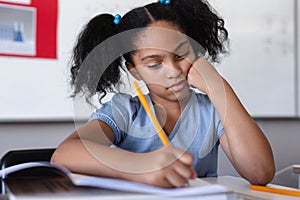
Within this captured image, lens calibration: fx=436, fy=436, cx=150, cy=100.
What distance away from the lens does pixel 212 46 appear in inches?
37.2

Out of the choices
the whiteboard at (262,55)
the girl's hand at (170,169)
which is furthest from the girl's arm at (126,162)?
the whiteboard at (262,55)

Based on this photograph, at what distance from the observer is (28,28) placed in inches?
50.0

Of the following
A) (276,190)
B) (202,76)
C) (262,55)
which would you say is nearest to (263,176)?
(276,190)

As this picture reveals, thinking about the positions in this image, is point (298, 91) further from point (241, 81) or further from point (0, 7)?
point (0, 7)

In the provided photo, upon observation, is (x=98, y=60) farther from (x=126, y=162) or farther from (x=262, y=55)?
(x=262, y=55)

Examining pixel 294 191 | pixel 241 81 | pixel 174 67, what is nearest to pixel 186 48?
pixel 174 67

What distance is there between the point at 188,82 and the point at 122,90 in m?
0.13

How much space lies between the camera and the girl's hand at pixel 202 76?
0.72m

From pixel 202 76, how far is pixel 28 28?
73 cm

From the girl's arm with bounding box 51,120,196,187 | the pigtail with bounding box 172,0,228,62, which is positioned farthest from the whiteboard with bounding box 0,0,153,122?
the girl's arm with bounding box 51,120,196,187

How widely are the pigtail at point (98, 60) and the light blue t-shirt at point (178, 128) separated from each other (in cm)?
4

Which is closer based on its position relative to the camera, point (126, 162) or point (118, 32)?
point (126, 162)

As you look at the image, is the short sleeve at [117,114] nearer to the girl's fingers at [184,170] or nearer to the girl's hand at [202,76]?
the girl's hand at [202,76]

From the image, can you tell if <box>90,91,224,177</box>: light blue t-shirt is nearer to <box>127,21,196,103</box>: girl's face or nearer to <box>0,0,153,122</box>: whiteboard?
<box>127,21,196,103</box>: girl's face
